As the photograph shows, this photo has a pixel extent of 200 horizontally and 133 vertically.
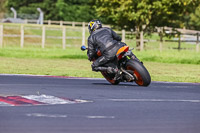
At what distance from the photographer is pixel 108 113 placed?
978 centimetres

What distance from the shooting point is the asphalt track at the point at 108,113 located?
8258 millimetres

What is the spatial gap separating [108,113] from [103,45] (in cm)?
591

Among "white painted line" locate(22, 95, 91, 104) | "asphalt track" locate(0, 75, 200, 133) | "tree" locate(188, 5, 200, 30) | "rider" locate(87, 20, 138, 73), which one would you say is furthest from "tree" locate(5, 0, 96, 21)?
"white painted line" locate(22, 95, 91, 104)

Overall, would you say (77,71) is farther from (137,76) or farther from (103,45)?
(137,76)

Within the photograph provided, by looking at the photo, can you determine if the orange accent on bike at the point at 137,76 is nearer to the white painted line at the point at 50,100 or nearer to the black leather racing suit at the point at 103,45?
the black leather racing suit at the point at 103,45

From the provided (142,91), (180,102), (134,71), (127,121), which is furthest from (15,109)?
(134,71)

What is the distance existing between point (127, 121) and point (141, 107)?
179cm

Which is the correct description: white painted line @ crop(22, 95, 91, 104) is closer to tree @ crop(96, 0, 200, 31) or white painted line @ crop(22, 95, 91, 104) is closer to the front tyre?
the front tyre

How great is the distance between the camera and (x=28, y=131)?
7.88 meters

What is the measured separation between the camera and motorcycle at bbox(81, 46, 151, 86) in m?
15.0

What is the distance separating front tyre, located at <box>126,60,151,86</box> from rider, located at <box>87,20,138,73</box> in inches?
20.7

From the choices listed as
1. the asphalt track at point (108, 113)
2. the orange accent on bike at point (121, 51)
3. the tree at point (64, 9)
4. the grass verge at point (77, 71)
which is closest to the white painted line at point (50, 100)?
the asphalt track at point (108, 113)

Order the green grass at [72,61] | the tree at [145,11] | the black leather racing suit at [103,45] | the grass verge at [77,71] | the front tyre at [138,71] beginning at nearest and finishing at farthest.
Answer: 1. the front tyre at [138,71]
2. the black leather racing suit at [103,45]
3. the grass verge at [77,71]
4. the green grass at [72,61]
5. the tree at [145,11]

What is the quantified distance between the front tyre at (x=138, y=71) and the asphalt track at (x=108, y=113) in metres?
1.13
